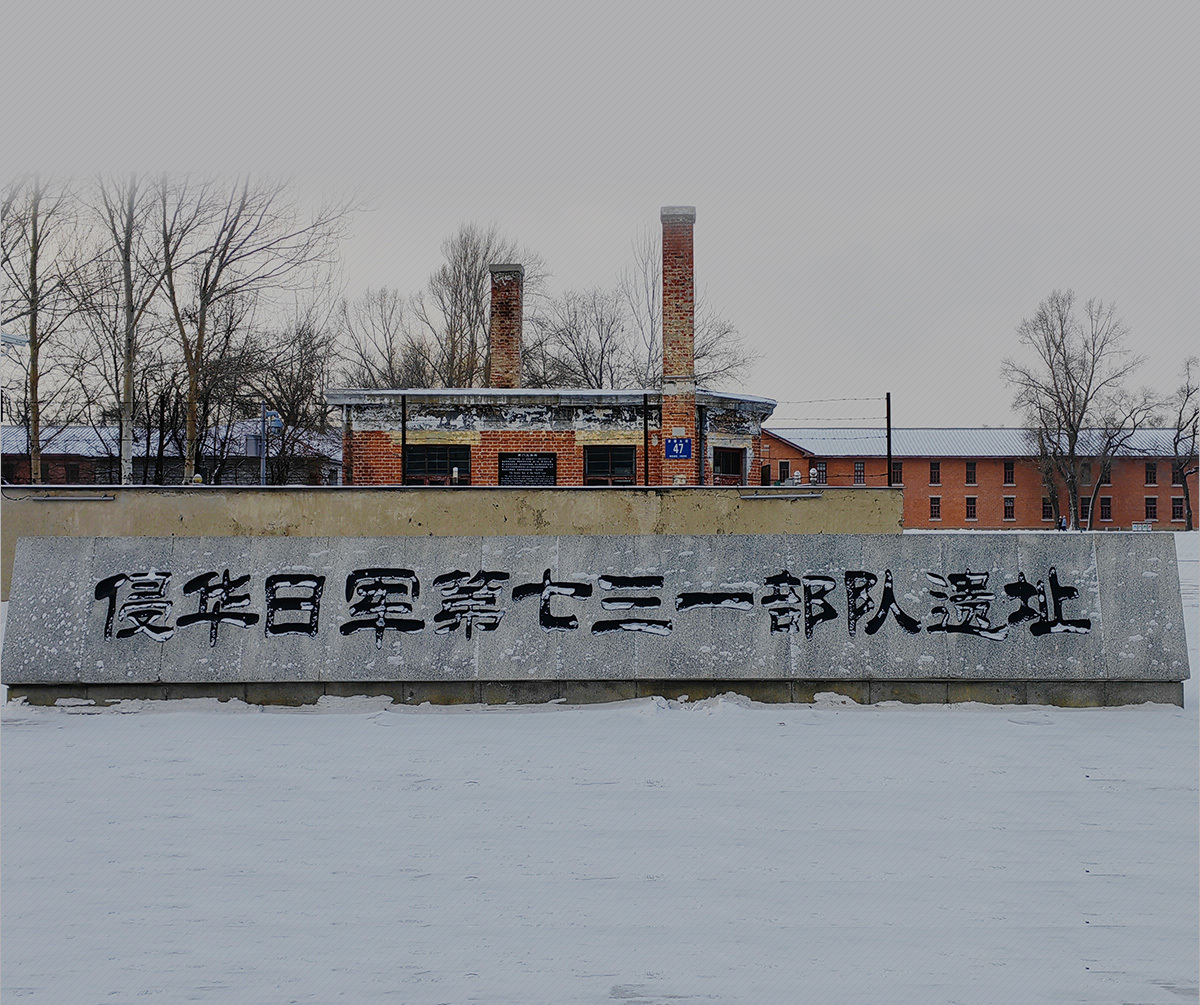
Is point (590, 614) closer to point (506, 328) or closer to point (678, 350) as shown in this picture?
point (678, 350)

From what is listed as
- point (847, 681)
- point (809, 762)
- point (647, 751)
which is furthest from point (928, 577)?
point (647, 751)

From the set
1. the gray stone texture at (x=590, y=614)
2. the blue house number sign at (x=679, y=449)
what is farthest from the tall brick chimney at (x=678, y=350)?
the gray stone texture at (x=590, y=614)

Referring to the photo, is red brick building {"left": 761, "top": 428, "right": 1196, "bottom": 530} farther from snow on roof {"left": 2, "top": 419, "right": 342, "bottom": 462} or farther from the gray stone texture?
the gray stone texture

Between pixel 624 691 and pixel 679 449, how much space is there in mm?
12957

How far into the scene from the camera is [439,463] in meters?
20.7

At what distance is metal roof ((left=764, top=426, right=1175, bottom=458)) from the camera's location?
1986 inches

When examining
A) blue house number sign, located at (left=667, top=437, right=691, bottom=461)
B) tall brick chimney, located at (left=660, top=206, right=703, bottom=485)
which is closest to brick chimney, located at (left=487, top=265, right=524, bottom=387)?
tall brick chimney, located at (left=660, top=206, right=703, bottom=485)

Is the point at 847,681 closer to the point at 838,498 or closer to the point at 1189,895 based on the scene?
the point at 1189,895

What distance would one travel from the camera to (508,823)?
5043mm

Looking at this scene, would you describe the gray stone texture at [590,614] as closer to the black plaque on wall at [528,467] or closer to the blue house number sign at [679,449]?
the blue house number sign at [679,449]

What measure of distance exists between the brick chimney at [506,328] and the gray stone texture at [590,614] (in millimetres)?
15624

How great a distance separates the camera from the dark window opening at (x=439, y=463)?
20.6 meters

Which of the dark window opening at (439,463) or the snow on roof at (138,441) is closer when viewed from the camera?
the dark window opening at (439,463)

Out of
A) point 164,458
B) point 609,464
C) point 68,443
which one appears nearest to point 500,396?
point 609,464
